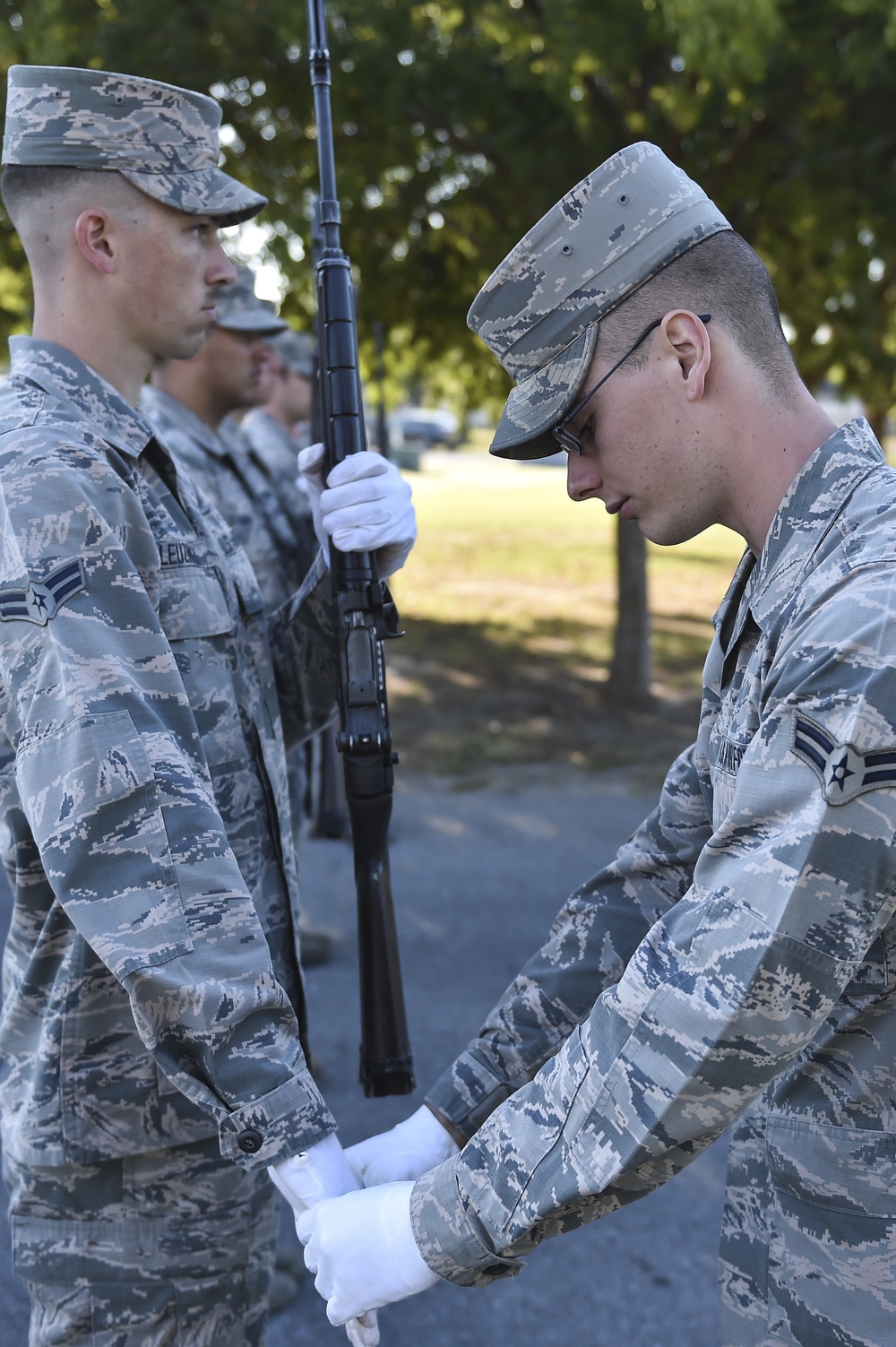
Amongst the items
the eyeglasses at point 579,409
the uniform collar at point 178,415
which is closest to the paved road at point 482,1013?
the uniform collar at point 178,415

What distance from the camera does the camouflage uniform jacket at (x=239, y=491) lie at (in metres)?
4.10

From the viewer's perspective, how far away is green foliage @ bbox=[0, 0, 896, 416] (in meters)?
6.17

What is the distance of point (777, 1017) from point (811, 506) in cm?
65

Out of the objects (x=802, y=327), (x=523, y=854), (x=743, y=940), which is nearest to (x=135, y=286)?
(x=743, y=940)

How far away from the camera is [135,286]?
2.05 metres

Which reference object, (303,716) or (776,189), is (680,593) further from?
(303,716)

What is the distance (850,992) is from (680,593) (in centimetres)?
1241

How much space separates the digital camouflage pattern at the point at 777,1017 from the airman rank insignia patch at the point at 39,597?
3.00ft

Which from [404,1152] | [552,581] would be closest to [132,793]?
[404,1152]

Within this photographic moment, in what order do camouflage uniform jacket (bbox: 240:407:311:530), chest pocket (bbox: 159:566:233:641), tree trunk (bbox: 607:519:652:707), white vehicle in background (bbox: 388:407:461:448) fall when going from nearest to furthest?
chest pocket (bbox: 159:566:233:641)
camouflage uniform jacket (bbox: 240:407:311:530)
tree trunk (bbox: 607:519:652:707)
white vehicle in background (bbox: 388:407:461:448)

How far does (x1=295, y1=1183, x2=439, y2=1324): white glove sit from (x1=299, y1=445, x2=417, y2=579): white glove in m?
1.21

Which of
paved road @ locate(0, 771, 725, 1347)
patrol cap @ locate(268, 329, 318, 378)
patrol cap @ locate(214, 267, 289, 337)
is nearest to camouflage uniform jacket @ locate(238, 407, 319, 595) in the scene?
patrol cap @ locate(214, 267, 289, 337)

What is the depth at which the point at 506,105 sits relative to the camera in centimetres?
692

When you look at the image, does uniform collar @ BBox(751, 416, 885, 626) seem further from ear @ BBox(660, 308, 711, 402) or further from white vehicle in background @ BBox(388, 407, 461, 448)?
white vehicle in background @ BBox(388, 407, 461, 448)
